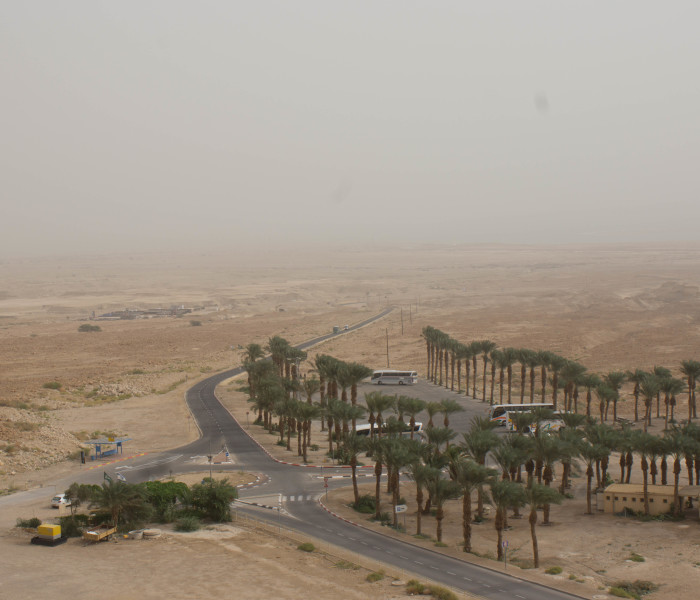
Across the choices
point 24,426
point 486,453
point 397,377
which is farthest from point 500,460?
point 397,377

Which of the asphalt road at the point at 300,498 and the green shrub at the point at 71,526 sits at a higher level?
the green shrub at the point at 71,526

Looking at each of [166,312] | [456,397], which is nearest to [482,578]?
[456,397]

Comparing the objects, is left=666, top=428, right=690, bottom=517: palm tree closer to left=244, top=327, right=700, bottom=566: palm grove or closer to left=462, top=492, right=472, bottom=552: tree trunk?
left=244, top=327, right=700, bottom=566: palm grove

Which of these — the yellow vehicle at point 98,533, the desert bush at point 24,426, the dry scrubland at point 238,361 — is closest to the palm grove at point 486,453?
the dry scrubland at point 238,361

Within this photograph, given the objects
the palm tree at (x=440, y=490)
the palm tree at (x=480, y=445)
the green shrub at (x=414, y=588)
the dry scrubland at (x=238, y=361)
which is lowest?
the dry scrubland at (x=238, y=361)

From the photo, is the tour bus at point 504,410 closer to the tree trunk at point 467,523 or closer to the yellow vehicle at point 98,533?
the tree trunk at point 467,523

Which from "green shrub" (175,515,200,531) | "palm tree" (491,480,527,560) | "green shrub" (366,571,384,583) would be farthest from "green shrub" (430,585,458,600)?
"green shrub" (175,515,200,531)

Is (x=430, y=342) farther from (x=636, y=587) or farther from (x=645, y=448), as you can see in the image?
(x=636, y=587)
